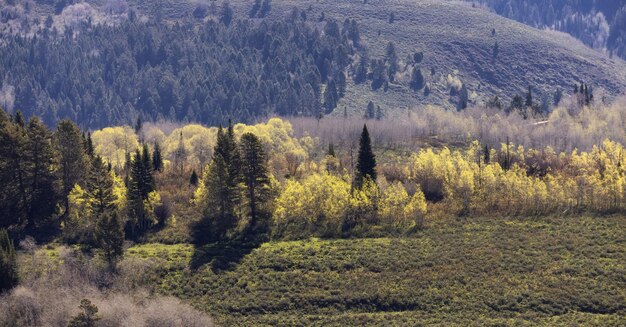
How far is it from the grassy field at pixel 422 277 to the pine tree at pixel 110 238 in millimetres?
4648

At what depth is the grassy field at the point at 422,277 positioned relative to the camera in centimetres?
10881

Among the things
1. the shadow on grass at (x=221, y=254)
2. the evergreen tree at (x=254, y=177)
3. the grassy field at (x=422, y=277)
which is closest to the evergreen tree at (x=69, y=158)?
the grassy field at (x=422, y=277)

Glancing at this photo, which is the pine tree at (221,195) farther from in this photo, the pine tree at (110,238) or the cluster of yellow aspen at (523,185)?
the cluster of yellow aspen at (523,185)

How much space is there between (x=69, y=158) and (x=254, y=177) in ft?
90.1

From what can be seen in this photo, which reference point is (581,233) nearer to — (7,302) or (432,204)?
(432,204)

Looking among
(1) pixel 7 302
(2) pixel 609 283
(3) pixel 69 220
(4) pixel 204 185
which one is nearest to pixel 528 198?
(2) pixel 609 283

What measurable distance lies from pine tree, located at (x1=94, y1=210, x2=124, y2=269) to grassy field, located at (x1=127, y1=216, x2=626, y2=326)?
15.2ft

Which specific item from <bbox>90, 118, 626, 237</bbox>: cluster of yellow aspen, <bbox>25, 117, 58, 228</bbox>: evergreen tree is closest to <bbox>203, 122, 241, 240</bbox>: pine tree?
<bbox>90, 118, 626, 237</bbox>: cluster of yellow aspen

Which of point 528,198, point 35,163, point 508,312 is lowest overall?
point 508,312

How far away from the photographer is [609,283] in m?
114

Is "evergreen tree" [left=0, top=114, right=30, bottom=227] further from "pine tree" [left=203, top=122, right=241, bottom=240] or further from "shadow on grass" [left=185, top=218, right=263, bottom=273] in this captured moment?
"pine tree" [left=203, top=122, right=241, bottom=240]

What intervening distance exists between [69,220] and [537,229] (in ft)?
217

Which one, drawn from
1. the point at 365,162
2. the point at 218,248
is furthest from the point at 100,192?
the point at 365,162

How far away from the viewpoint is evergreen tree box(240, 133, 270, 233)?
133875 mm
